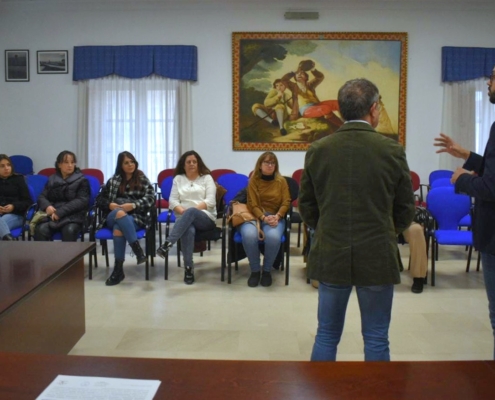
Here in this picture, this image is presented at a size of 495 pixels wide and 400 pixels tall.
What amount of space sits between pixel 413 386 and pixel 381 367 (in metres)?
0.11

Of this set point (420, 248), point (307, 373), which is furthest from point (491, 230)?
point (420, 248)

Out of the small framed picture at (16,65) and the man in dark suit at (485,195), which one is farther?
the small framed picture at (16,65)

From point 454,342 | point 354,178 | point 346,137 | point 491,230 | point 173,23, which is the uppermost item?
→ point 173,23

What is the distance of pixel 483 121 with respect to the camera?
7.58 meters

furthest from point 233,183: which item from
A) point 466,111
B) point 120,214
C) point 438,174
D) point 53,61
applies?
point 466,111

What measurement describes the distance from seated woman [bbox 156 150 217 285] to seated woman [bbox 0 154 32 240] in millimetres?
1505

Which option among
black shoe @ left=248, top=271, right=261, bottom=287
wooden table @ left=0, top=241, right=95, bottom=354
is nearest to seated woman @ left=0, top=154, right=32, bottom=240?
wooden table @ left=0, top=241, right=95, bottom=354

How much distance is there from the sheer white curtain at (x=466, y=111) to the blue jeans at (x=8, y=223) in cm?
606

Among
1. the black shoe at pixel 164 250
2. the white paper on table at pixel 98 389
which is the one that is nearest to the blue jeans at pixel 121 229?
the black shoe at pixel 164 250

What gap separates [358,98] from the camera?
73.9 inches

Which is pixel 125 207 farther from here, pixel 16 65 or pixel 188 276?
pixel 16 65

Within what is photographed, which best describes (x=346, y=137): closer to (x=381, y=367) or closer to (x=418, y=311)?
(x=381, y=367)

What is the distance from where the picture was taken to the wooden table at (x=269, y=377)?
1147 mm

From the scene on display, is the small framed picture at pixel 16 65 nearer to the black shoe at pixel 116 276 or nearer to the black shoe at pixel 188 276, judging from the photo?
the black shoe at pixel 116 276
